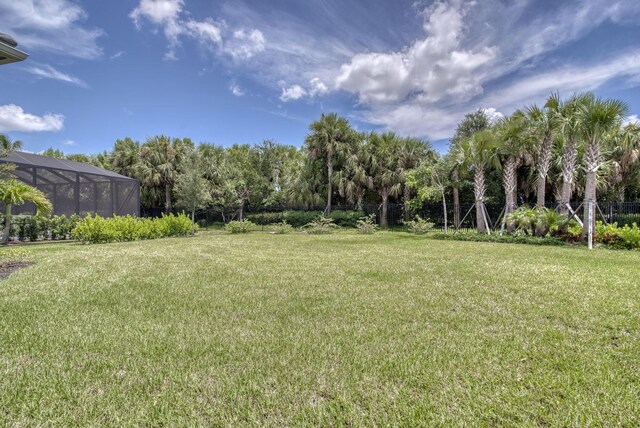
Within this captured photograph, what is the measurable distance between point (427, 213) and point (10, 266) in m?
17.1

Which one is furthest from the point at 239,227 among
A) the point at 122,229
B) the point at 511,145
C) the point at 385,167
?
the point at 511,145

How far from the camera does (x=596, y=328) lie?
292 centimetres

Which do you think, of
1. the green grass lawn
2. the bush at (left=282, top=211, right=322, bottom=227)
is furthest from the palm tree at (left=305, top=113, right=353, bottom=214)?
the green grass lawn

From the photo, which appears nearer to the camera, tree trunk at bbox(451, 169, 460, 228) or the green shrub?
tree trunk at bbox(451, 169, 460, 228)

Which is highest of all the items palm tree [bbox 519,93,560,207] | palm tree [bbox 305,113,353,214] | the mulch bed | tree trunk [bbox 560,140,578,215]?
palm tree [bbox 305,113,353,214]

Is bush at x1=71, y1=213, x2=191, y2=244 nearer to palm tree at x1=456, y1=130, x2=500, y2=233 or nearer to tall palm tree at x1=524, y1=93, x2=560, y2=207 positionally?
palm tree at x1=456, y1=130, x2=500, y2=233

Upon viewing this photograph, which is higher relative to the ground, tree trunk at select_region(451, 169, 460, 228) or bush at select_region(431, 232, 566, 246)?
tree trunk at select_region(451, 169, 460, 228)

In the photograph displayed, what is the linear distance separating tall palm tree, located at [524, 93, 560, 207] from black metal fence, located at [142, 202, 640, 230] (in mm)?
1597

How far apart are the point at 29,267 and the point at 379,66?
14611mm

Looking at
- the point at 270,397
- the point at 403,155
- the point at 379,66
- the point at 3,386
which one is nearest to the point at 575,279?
the point at 270,397

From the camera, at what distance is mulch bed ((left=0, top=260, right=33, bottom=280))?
556 cm

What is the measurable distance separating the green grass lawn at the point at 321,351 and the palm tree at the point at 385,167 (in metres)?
13.4

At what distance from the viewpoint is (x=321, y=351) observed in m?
2.49

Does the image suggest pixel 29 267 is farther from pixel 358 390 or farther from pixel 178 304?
pixel 358 390
